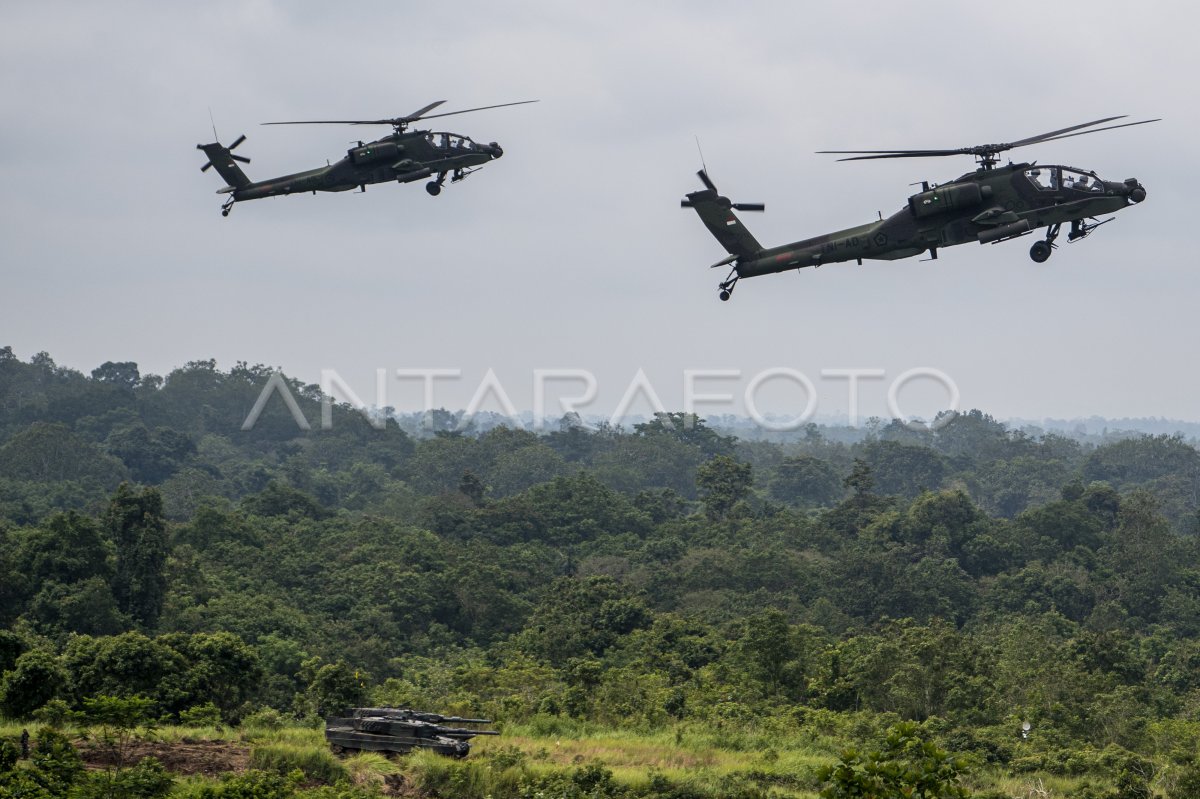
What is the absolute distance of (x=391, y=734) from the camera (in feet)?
66.0

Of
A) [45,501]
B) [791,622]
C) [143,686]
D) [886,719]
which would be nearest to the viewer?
[143,686]

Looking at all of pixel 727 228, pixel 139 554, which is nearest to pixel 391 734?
pixel 727 228

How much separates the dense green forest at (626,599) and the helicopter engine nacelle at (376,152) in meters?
9.75

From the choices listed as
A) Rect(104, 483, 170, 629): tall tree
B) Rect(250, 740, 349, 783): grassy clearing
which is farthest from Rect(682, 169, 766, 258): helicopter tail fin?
Rect(104, 483, 170, 629): tall tree

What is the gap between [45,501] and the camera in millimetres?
65188

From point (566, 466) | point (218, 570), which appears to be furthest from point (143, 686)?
point (566, 466)

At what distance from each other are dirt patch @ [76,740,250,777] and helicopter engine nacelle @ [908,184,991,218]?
14.1 m

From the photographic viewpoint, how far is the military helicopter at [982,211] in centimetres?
2342

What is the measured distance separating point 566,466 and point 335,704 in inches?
2601

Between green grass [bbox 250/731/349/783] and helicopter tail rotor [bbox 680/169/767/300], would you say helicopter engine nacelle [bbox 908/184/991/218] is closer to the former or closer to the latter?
helicopter tail rotor [bbox 680/169/767/300]

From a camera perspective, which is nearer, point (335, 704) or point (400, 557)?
point (335, 704)

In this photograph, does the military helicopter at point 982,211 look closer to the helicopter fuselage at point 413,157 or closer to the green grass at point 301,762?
the helicopter fuselage at point 413,157

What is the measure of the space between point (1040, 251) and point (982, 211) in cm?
118

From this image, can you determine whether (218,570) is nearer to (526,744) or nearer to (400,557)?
(400,557)
